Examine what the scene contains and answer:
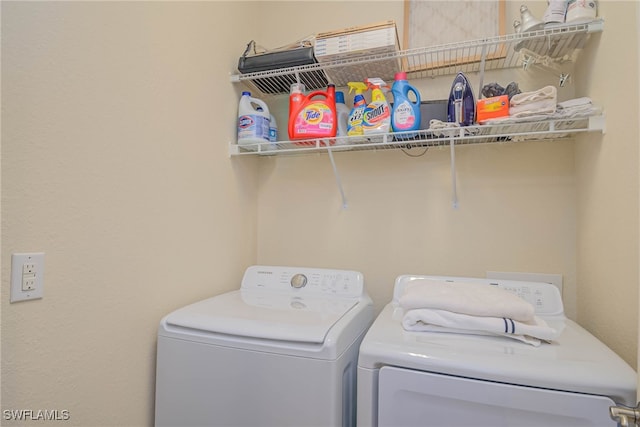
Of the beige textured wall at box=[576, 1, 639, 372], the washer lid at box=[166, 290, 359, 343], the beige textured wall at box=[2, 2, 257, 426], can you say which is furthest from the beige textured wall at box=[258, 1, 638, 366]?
the beige textured wall at box=[2, 2, 257, 426]

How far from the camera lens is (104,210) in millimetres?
1113

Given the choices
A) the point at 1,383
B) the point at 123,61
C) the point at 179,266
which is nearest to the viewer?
the point at 1,383

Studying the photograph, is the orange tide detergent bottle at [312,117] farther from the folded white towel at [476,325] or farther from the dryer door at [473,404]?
the dryer door at [473,404]

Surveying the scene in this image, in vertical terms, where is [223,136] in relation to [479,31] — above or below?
below

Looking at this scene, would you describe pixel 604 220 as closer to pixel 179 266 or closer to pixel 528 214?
pixel 528 214

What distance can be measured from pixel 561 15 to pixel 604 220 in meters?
0.81

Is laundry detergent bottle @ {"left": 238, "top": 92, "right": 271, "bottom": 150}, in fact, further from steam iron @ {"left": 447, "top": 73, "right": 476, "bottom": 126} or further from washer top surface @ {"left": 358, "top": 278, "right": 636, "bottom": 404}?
washer top surface @ {"left": 358, "top": 278, "right": 636, "bottom": 404}

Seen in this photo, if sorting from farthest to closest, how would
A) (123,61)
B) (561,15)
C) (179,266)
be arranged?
(179,266)
(561,15)
(123,61)

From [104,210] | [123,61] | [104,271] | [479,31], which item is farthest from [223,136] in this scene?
[479,31]

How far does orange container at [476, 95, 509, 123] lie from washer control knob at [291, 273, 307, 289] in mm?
1070

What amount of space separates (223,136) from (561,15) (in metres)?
1.56

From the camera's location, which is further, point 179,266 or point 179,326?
point 179,266

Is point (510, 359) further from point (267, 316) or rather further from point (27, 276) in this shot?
point (27, 276)

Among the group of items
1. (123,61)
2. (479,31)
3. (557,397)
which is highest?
(479,31)
